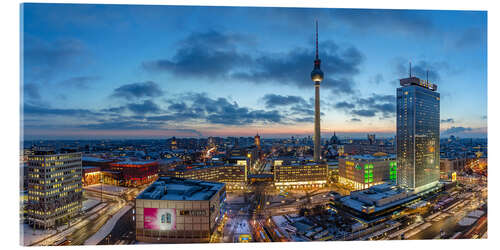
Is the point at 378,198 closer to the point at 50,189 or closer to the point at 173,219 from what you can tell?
the point at 173,219

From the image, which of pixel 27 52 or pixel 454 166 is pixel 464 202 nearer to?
pixel 454 166

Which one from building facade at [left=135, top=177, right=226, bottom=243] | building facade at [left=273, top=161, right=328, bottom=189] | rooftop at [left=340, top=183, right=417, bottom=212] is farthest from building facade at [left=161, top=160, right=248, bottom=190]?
building facade at [left=135, top=177, right=226, bottom=243]

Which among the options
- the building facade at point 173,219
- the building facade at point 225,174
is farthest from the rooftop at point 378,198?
the building facade at point 225,174

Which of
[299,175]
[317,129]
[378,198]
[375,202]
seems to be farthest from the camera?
[317,129]

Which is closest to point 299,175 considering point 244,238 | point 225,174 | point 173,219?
point 225,174

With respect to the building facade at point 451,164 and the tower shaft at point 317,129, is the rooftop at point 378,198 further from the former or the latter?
the building facade at point 451,164

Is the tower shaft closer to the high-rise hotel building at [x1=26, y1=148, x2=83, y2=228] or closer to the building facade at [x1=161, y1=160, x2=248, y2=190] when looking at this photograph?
the building facade at [x1=161, y1=160, x2=248, y2=190]
